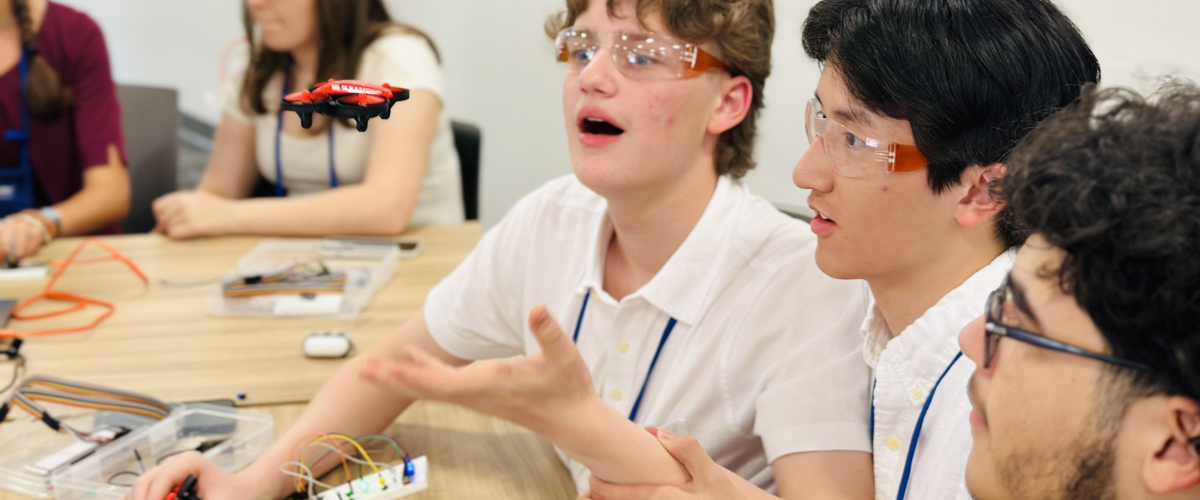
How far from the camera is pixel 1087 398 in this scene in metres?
0.79

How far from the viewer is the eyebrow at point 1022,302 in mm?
820

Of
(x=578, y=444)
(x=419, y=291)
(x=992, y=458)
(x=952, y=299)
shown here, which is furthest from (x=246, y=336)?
(x=992, y=458)

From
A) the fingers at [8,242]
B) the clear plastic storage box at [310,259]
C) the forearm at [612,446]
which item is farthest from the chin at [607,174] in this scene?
the fingers at [8,242]

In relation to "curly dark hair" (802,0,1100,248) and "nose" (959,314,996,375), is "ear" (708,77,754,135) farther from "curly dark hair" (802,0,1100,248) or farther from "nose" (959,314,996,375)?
"nose" (959,314,996,375)

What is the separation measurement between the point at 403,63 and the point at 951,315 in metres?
1.80

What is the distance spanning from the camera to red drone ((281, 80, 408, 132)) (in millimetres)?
792

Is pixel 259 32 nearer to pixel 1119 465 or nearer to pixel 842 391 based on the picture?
pixel 842 391

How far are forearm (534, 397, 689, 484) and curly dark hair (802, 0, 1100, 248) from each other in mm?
456

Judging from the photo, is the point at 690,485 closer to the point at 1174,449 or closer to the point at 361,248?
the point at 1174,449

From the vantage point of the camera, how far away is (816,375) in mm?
1271

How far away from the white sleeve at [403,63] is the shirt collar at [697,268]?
1293mm

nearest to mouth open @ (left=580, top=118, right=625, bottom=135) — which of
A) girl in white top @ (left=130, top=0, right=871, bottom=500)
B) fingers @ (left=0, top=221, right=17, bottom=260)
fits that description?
girl in white top @ (left=130, top=0, right=871, bottom=500)

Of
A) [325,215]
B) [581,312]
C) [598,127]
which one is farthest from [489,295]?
[325,215]

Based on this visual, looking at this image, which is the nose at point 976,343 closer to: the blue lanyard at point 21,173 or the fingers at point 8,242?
the fingers at point 8,242
